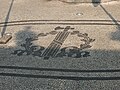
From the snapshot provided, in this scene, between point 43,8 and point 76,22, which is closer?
point 76,22

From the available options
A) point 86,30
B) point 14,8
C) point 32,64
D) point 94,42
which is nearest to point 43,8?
point 14,8

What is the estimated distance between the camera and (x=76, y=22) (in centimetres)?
1064

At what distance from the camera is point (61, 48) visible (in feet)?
28.0

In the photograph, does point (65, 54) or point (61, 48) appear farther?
point (61, 48)

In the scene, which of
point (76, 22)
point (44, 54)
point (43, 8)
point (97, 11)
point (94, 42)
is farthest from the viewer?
point (43, 8)

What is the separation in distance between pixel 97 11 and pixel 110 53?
4.09 meters

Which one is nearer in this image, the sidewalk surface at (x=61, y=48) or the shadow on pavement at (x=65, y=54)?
the sidewalk surface at (x=61, y=48)

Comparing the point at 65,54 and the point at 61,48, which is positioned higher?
the point at 65,54

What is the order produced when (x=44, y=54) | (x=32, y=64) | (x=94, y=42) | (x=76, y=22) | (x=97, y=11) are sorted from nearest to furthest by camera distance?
(x=32, y=64) < (x=44, y=54) < (x=94, y=42) < (x=76, y=22) < (x=97, y=11)

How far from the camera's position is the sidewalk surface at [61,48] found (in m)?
6.79

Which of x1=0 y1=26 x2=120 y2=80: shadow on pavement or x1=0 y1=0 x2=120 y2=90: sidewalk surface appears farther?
x1=0 y1=26 x2=120 y2=80: shadow on pavement

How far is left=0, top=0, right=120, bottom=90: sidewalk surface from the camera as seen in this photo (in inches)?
267

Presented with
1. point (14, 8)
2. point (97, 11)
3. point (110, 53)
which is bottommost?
point (14, 8)

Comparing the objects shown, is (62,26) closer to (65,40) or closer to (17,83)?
(65,40)
